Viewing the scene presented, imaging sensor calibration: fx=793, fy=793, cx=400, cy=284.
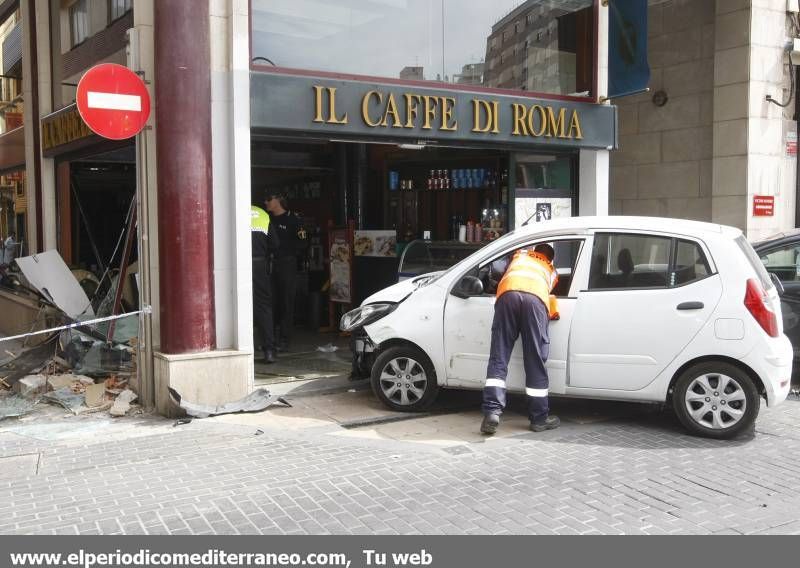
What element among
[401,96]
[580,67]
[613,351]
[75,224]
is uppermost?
[580,67]

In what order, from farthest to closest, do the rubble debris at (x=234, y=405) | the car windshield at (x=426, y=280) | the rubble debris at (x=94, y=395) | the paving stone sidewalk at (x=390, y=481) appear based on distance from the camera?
1. the rubble debris at (x=94, y=395)
2. the car windshield at (x=426, y=280)
3. the rubble debris at (x=234, y=405)
4. the paving stone sidewalk at (x=390, y=481)

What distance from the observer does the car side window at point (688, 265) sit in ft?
21.3

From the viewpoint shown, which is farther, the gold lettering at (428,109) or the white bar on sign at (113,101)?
the gold lettering at (428,109)

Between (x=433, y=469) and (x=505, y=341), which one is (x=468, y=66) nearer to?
(x=505, y=341)

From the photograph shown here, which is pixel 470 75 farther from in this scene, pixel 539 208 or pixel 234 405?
pixel 234 405

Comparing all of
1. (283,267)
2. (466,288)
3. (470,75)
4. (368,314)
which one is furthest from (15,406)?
(470,75)

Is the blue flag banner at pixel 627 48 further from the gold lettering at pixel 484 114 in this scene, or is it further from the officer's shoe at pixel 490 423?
the officer's shoe at pixel 490 423

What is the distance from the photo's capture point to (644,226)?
6746mm

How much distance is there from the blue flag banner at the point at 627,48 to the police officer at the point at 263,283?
4734 millimetres

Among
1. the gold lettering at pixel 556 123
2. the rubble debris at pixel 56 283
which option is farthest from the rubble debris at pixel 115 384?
the gold lettering at pixel 556 123

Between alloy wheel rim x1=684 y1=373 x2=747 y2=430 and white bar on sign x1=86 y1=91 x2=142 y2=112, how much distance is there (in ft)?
17.4

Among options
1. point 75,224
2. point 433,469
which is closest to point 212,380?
point 433,469

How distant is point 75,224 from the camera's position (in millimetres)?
11867

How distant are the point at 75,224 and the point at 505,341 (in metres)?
7.94
